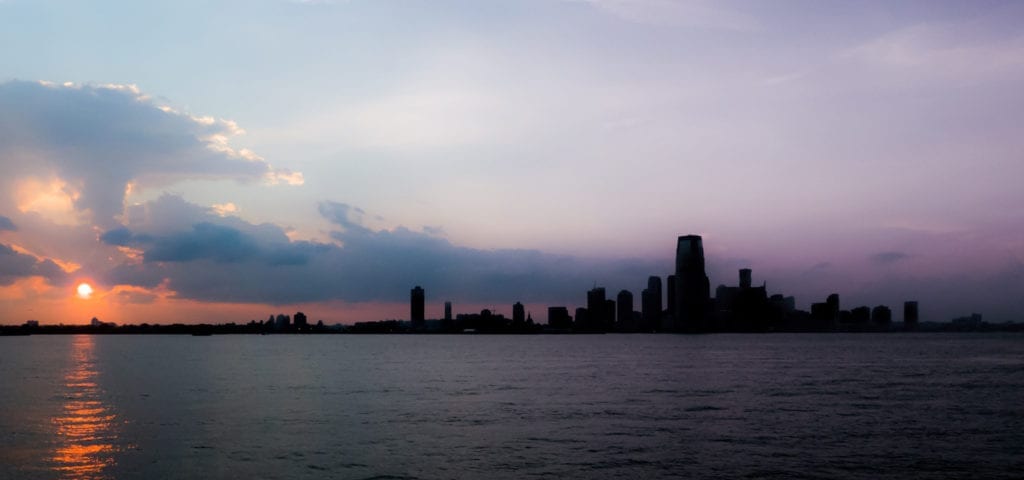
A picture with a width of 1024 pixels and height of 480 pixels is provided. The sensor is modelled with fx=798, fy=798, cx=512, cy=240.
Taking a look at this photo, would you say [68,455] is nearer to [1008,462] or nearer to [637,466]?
[637,466]

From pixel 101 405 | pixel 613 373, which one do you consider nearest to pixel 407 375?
pixel 613 373

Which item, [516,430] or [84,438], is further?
[516,430]

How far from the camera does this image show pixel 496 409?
255 feet

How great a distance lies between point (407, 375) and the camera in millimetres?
135375

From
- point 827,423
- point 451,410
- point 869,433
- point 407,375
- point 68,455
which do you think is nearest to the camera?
point 68,455

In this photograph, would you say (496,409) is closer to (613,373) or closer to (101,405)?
(101,405)

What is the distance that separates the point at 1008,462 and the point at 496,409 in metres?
43.1

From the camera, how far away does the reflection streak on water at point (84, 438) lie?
157ft

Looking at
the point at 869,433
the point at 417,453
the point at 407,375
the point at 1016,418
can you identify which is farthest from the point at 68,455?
the point at 407,375

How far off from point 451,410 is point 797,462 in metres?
37.2

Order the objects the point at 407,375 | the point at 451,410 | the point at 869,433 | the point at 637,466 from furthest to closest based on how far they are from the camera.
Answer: the point at 407,375, the point at 451,410, the point at 869,433, the point at 637,466

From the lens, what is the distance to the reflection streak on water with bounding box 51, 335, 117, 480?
157 ft

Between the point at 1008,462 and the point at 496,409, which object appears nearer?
the point at 1008,462

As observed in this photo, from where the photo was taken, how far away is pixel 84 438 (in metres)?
60.0
